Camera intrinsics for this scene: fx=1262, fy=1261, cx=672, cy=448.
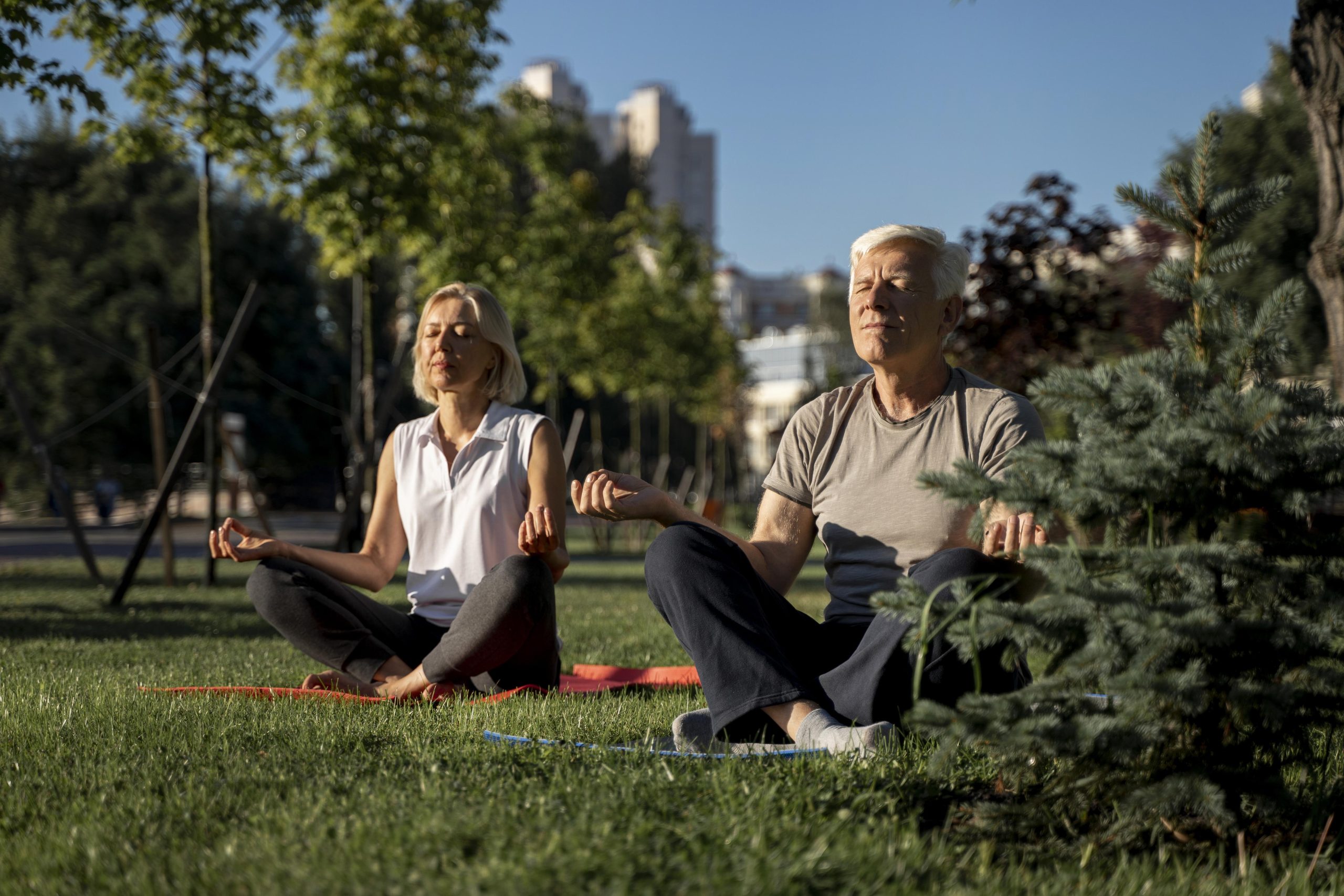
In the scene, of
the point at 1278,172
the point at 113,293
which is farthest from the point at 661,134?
the point at 1278,172

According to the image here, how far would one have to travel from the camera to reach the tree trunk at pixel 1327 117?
5.76 metres

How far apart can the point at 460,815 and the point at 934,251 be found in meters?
2.18

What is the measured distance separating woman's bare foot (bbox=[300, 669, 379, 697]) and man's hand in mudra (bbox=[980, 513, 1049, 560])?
98.7 inches

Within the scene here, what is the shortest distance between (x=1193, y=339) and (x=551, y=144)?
54.4 feet

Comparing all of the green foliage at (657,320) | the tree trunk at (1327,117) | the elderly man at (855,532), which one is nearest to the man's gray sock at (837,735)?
the elderly man at (855,532)

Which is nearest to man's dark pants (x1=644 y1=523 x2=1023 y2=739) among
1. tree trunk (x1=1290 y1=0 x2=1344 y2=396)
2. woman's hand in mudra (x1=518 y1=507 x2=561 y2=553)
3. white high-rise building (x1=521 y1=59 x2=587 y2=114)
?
woman's hand in mudra (x1=518 y1=507 x2=561 y2=553)

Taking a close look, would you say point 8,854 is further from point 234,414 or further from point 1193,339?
point 234,414

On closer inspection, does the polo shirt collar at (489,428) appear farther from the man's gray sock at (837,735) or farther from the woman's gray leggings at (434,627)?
the man's gray sock at (837,735)

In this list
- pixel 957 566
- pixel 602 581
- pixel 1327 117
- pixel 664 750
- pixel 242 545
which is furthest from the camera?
pixel 602 581

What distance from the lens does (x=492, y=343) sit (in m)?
4.94

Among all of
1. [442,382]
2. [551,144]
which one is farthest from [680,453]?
[442,382]

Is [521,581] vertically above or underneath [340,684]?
above

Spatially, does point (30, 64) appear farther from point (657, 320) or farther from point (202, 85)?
point (657, 320)

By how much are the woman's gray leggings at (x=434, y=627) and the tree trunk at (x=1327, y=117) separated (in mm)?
3743
